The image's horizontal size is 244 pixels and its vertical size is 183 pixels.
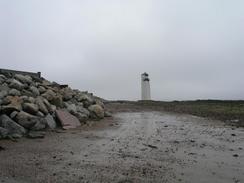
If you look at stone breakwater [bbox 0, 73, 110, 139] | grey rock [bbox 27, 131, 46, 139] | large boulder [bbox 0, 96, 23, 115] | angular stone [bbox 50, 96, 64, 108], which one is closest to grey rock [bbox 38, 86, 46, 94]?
stone breakwater [bbox 0, 73, 110, 139]

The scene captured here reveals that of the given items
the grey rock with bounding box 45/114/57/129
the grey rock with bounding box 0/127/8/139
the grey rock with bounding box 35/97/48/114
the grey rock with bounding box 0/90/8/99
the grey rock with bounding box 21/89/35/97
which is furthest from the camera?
the grey rock with bounding box 21/89/35/97

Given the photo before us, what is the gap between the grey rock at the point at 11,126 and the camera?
35.5 ft

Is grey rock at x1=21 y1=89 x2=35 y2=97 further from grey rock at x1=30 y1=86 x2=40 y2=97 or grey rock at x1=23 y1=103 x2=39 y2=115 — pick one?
grey rock at x1=23 y1=103 x2=39 y2=115

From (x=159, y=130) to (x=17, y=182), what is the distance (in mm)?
7650

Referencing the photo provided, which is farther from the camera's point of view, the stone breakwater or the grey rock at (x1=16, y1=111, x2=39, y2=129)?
the grey rock at (x1=16, y1=111, x2=39, y2=129)

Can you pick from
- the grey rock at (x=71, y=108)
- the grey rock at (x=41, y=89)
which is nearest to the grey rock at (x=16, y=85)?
the grey rock at (x=41, y=89)

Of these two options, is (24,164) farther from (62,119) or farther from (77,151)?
(62,119)

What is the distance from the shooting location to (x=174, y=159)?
852 centimetres

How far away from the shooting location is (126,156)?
28.6 feet

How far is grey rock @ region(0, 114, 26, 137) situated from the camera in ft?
35.5

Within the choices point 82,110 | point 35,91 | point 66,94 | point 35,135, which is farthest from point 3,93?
point 66,94

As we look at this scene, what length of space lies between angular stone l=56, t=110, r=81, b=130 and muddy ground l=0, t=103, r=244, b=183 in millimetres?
481

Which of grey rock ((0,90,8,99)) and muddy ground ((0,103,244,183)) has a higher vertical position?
grey rock ((0,90,8,99))

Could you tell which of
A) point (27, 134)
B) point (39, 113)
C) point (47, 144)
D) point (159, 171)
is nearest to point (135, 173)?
point (159, 171)
